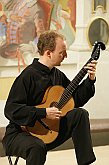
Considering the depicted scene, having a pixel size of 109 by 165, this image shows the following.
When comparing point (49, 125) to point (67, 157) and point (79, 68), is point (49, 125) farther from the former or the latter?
point (79, 68)

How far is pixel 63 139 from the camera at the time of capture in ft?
7.93

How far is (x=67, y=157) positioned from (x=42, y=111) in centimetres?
146

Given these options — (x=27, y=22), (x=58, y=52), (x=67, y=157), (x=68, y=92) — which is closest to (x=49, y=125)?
(x=68, y=92)

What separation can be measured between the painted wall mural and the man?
1.38 m

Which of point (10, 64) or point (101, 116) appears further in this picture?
point (101, 116)

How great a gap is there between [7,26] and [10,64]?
0.37 m

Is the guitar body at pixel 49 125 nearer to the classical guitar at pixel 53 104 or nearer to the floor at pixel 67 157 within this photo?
the classical guitar at pixel 53 104

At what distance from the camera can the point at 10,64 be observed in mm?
3848

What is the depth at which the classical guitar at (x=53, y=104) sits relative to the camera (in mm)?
2365

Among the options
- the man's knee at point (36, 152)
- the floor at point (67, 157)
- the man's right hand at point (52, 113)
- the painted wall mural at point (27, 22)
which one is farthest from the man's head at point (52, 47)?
the painted wall mural at point (27, 22)

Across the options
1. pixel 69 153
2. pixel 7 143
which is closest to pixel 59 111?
pixel 7 143

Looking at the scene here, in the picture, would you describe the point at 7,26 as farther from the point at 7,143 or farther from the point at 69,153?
the point at 7,143

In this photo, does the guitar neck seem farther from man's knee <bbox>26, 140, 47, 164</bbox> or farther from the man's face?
man's knee <bbox>26, 140, 47, 164</bbox>

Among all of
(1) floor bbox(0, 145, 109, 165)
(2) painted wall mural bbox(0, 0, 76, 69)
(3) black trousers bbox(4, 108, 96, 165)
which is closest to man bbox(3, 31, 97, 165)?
(3) black trousers bbox(4, 108, 96, 165)
